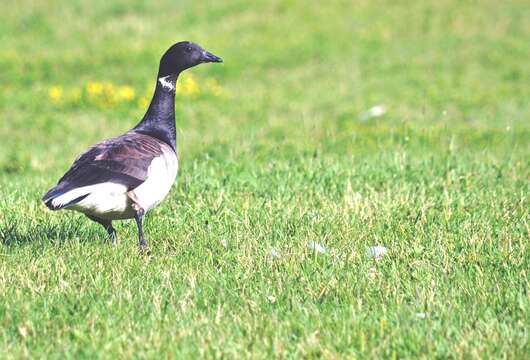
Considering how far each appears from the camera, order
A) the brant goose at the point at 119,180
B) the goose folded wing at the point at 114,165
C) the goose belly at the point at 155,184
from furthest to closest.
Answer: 1. the goose belly at the point at 155,184
2. the goose folded wing at the point at 114,165
3. the brant goose at the point at 119,180

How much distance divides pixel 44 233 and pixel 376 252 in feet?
8.15

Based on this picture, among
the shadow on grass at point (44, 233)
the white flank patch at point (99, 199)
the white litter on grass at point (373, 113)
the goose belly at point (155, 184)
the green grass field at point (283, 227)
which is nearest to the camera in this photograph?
the green grass field at point (283, 227)

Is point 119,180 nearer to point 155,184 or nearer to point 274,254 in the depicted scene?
point 155,184

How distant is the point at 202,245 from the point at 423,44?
610 inches

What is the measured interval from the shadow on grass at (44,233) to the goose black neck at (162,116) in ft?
3.08

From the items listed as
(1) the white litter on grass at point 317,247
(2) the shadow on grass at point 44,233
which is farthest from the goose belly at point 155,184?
(1) the white litter on grass at point 317,247

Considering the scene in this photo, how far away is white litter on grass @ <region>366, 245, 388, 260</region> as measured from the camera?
19.9ft

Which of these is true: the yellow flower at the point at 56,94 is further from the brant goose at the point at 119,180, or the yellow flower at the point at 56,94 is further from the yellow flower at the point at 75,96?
the brant goose at the point at 119,180

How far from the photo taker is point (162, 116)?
748 centimetres

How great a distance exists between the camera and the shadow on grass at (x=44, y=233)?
6.58 meters

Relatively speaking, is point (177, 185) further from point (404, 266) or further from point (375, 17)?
point (375, 17)

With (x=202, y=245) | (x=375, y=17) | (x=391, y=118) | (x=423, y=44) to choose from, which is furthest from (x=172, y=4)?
(x=202, y=245)

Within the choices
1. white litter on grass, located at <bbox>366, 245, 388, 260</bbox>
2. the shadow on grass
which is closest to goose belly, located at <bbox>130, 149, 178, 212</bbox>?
the shadow on grass

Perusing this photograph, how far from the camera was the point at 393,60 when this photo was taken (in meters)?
19.7
